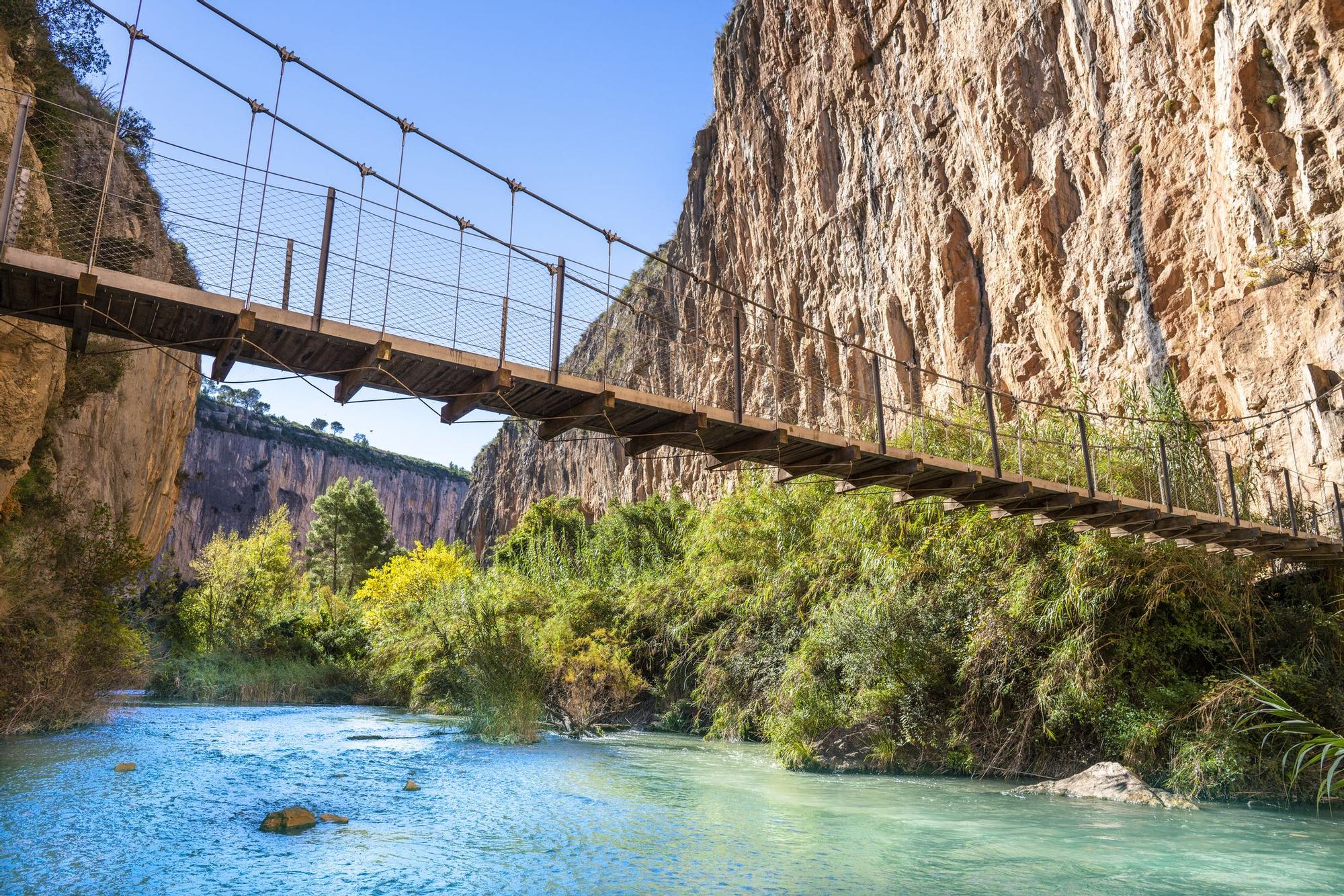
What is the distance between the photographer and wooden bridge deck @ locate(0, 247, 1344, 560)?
5102mm

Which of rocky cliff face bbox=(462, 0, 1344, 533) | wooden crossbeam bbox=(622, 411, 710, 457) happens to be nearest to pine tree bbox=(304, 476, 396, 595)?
rocky cliff face bbox=(462, 0, 1344, 533)

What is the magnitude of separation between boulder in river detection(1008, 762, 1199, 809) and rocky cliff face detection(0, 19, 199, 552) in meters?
8.80

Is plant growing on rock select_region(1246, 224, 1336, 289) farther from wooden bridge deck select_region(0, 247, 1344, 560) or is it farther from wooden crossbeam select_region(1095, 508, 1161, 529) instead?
wooden crossbeam select_region(1095, 508, 1161, 529)

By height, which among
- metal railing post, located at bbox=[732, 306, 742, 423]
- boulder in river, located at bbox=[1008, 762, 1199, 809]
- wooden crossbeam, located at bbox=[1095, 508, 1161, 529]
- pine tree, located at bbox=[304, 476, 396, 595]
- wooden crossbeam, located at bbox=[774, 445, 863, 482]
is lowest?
boulder in river, located at bbox=[1008, 762, 1199, 809]

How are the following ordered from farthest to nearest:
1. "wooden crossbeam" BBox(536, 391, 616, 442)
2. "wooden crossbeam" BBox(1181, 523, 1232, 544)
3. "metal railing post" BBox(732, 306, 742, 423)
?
"wooden crossbeam" BBox(1181, 523, 1232, 544), "metal railing post" BBox(732, 306, 742, 423), "wooden crossbeam" BBox(536, 391, 616, 442)

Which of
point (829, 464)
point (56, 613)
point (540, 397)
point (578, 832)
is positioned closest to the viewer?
point (540, 397)

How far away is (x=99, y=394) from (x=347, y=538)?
1061 inches

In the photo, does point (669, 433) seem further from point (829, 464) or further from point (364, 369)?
point (364, 369)

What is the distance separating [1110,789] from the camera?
8.39m

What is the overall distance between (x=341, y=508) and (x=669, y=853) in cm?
3836

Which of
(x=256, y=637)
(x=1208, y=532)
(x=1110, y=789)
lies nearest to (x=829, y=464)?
(x=1208, y=532)

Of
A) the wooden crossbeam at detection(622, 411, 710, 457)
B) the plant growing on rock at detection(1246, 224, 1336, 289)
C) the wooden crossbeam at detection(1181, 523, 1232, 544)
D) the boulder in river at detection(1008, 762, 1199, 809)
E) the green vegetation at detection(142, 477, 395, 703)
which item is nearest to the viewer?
the wooden crossbeam at detection(622, 411, 710, 457)

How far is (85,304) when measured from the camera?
4.95 meters

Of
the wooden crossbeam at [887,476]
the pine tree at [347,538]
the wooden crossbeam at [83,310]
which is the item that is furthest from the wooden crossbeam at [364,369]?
the pine tree at [347,538]
